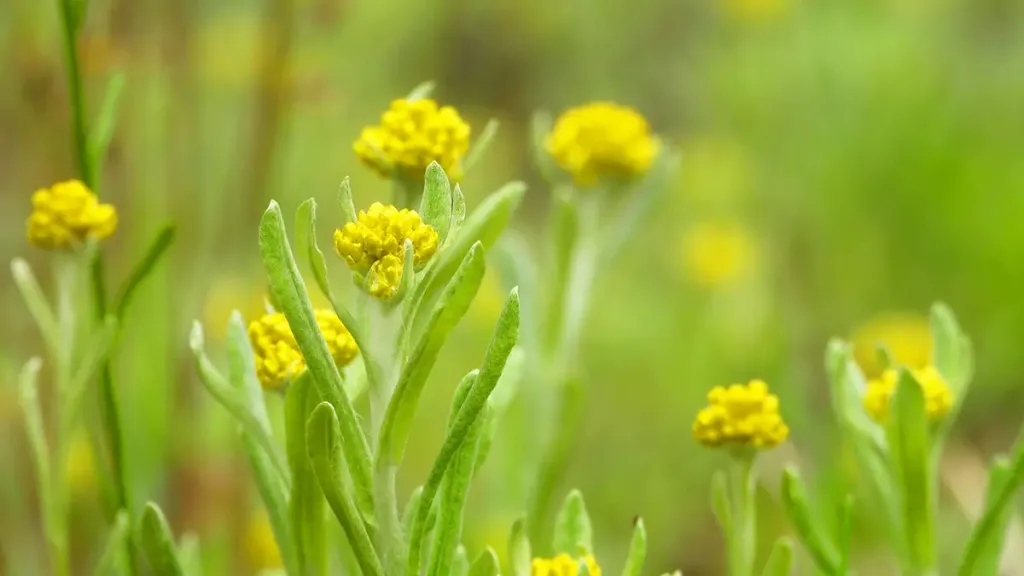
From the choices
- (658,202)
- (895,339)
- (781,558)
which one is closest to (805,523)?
(781,558)

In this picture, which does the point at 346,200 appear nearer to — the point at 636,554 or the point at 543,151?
the point at 636,554

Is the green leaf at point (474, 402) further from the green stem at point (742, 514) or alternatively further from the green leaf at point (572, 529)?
the green stem at point (742, 514)

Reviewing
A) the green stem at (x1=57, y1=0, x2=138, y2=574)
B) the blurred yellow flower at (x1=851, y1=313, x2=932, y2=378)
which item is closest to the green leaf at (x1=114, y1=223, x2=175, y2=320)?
the green stem at (x1=57, y1=0, x2=138, y2=574)

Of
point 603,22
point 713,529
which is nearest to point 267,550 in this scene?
point 713,529

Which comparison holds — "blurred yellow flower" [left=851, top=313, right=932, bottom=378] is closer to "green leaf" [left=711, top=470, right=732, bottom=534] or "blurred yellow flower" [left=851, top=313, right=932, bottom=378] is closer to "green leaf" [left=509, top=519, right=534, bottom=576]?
"green leaf" [left=711, top=470, right=732, bottom=534]

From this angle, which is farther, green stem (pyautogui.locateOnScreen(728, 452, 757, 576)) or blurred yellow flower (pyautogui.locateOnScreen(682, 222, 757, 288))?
blurred yellow flower (pyautogui.locateOnScreen(682, 222, 757, 288))
